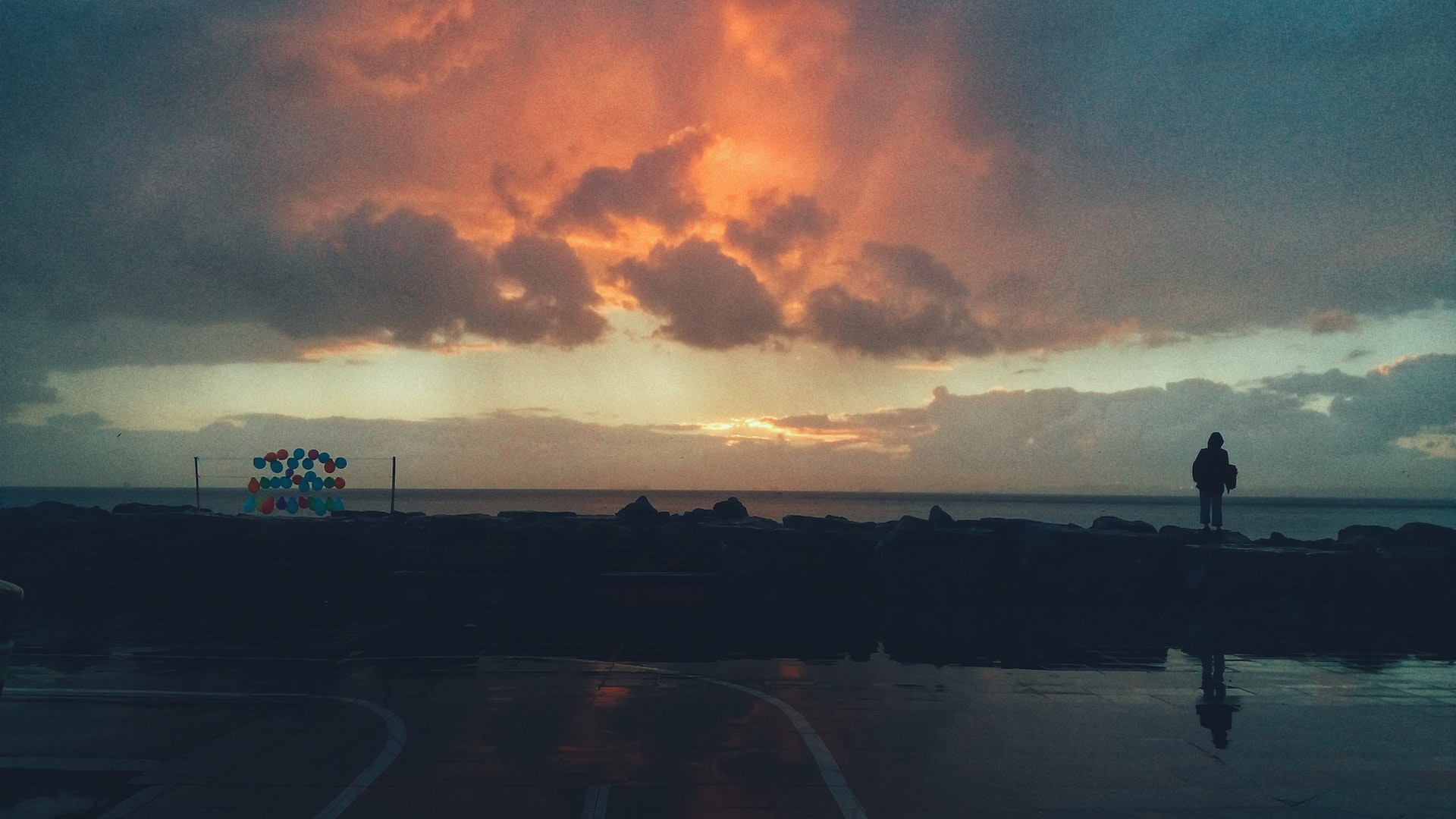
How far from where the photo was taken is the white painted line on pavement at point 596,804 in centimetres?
577

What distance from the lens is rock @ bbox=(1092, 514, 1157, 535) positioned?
18730 millimetres

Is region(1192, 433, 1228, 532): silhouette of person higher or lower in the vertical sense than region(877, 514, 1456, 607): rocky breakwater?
higher

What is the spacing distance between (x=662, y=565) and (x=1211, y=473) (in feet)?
37.1

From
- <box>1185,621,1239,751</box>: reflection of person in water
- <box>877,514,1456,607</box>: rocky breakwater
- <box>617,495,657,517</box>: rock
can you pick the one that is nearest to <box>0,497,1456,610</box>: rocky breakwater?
<box>877,514,1456,607</box>: rocky breakwater

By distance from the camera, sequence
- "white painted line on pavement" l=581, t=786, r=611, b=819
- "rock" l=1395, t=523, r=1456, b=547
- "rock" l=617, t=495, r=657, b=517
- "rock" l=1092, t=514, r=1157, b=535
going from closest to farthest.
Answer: "white painted line on pavement" l=581, t=786, r=611, b=819, "rock" l=1092, t=514, r=1157, b=535, "rock" l=1395, t=523, r=1456, b=547, "rock" l=617, t=495, r=657, b=517

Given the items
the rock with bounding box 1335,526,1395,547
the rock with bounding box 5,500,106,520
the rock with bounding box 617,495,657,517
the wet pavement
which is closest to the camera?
the wet pavement

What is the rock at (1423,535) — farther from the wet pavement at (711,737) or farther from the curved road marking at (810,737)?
the curved road marking at (810,737)

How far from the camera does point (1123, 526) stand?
67.6 ft

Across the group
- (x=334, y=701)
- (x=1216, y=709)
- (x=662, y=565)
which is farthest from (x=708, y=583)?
(x=1216, y=709)

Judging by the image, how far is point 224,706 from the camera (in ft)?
28.0

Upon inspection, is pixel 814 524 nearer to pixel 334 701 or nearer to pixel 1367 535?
pixel 334 701

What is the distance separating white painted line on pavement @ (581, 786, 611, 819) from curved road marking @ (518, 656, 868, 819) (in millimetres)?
1661

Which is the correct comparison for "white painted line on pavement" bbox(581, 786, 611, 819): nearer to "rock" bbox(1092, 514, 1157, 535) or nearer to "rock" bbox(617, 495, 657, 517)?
"rock" bbox(617, 495, 657, 517)

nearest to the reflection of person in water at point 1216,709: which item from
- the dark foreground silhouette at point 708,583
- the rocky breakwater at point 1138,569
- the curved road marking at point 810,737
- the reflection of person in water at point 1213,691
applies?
the reflection of person in water at point 1213,691
